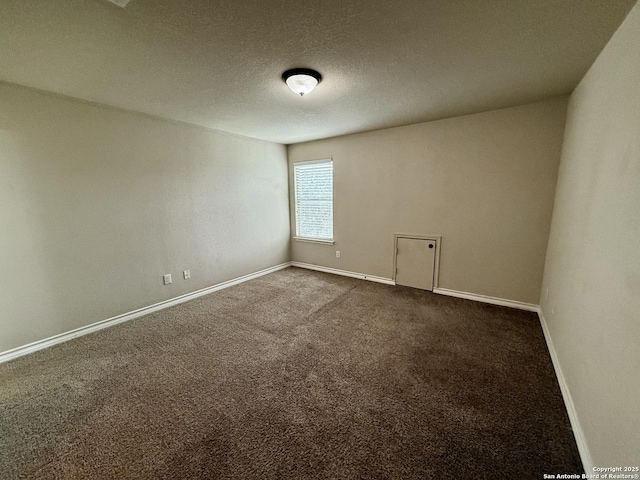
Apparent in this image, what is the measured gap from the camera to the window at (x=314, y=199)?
4328mm

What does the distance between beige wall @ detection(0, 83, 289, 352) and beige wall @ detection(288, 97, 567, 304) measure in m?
1.96

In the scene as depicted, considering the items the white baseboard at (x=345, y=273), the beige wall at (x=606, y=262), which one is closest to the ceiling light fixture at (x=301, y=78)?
the beige wall at (x=606, y=262)

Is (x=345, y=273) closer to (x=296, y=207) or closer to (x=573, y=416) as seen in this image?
(x=296, y=207)

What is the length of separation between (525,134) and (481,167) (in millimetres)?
491

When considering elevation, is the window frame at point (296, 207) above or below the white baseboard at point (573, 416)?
above

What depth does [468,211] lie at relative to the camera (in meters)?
3.12

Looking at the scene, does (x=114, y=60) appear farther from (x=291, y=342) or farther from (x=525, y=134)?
(x=525, y=134)

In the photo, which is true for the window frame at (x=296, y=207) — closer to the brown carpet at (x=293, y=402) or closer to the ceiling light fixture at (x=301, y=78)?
the brown carpet at (x=293, y=402)

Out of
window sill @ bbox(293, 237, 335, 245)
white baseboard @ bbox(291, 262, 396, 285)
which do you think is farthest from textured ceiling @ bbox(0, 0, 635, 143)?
white baseboard @ bbox(291, 262, 396, 285)

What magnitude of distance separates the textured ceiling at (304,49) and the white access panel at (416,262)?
5.82 ft

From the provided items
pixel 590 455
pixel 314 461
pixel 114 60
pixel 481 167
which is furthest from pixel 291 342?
pixel 481 167

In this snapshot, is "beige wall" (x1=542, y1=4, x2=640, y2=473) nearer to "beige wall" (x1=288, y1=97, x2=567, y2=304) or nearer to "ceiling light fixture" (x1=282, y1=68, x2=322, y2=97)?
"beige wall" (x1=288, y1=97, x2=567, y2=304)

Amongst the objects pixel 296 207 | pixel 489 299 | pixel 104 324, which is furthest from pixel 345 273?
pixel 104 324

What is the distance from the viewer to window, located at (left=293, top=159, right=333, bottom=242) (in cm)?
433
